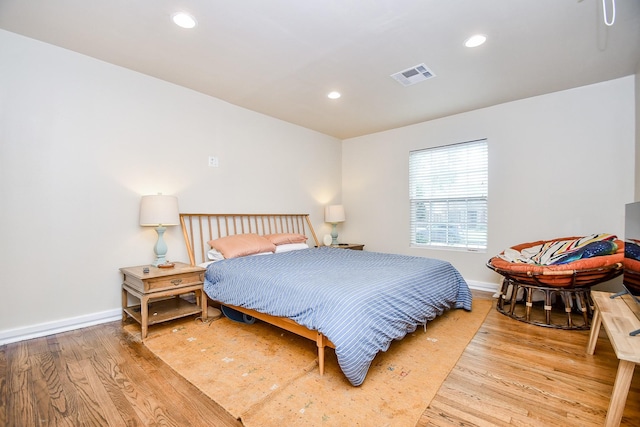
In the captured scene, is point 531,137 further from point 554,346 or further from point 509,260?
point 554,346

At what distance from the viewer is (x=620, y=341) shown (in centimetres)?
136

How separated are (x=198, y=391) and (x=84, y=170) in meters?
2.21

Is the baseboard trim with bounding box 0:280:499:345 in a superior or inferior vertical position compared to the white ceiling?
inferior

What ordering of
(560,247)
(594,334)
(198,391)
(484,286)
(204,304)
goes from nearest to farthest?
(198,391), (594,334), (204,304), (560,247), (484,286)

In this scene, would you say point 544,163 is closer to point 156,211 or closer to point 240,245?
point 240,245

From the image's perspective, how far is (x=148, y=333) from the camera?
247 cm

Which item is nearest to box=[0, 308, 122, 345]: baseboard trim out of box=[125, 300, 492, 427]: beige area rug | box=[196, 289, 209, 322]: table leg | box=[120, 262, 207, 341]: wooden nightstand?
box=[120, 262, 207, 341]: wooden nightstand

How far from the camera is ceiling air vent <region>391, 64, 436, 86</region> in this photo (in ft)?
9.02

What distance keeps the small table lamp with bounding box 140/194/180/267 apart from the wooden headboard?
358mm

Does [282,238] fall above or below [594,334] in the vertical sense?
above

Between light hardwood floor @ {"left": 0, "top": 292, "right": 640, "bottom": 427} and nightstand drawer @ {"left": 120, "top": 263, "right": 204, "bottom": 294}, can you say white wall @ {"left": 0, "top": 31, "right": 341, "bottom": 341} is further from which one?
light hardwood floor @ {"left": 0, "top": 292, "right": 640, "bottom": 427}

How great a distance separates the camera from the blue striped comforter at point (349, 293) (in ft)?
5.65

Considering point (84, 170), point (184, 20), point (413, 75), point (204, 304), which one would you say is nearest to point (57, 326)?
point (204, 304)

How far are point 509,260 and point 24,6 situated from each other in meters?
4.49
